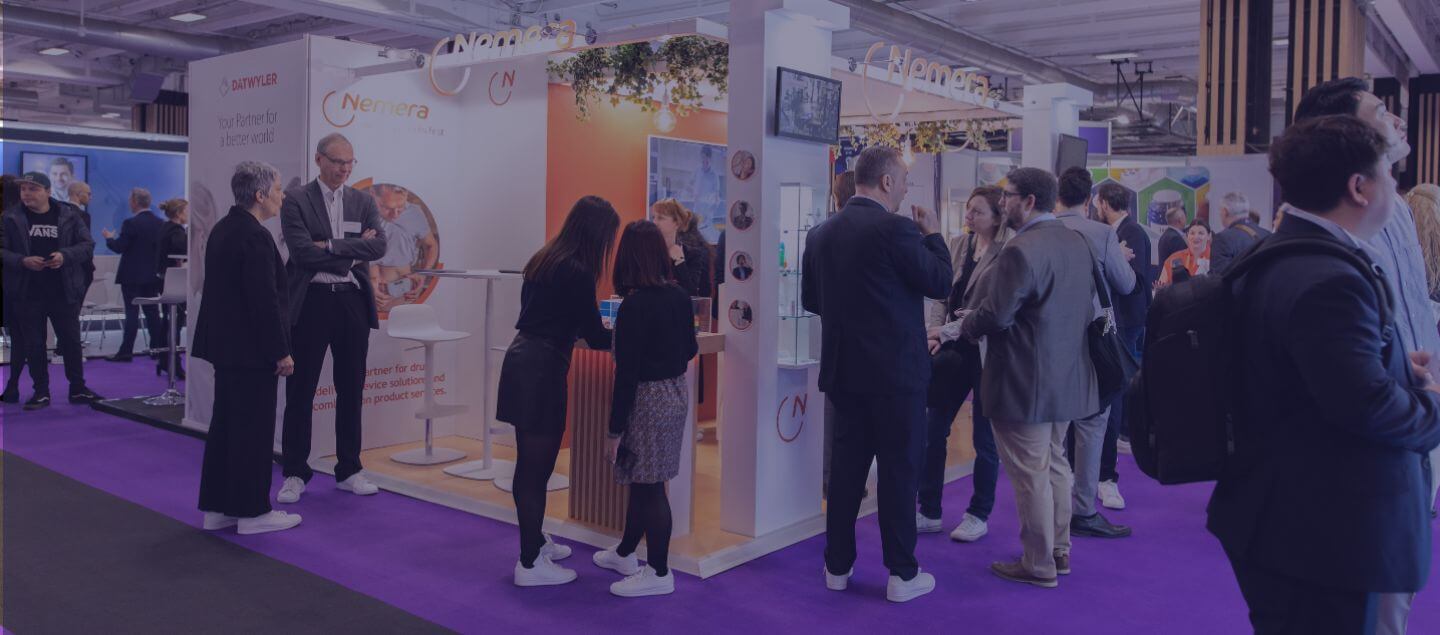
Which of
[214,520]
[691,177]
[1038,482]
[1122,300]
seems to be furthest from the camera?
[691,177]

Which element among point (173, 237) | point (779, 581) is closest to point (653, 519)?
point (779, 581)

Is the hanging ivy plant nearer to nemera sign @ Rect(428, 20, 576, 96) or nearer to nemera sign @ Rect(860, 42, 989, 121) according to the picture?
nemera sign @ Rect(428, 20, 576, 96)

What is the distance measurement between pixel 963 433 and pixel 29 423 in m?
6.03

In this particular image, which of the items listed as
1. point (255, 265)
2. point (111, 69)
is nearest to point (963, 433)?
point (255, 265)

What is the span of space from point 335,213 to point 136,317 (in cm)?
582

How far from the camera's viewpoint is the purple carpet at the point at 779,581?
137 inches

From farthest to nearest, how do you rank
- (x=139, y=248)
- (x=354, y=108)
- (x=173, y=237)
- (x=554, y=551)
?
(x=139, y=248) → (x=173, y=237) → (x=354, y=108) → (x=554, y=551)

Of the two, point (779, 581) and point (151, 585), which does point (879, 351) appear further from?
point (151, 585)

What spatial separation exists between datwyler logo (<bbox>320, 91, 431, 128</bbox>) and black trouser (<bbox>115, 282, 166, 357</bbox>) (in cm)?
437

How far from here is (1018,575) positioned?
3900 mm

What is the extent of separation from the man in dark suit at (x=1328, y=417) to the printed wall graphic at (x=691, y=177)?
5509 mm

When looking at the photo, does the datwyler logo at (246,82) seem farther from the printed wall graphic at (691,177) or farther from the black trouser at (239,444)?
the printed wall graphic at (691,177)

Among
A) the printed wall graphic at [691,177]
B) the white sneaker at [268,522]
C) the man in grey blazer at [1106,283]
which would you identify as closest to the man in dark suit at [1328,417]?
the man in grey blazer at [1106,283]

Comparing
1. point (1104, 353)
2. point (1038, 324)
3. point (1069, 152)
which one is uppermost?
point (1069, 152)
